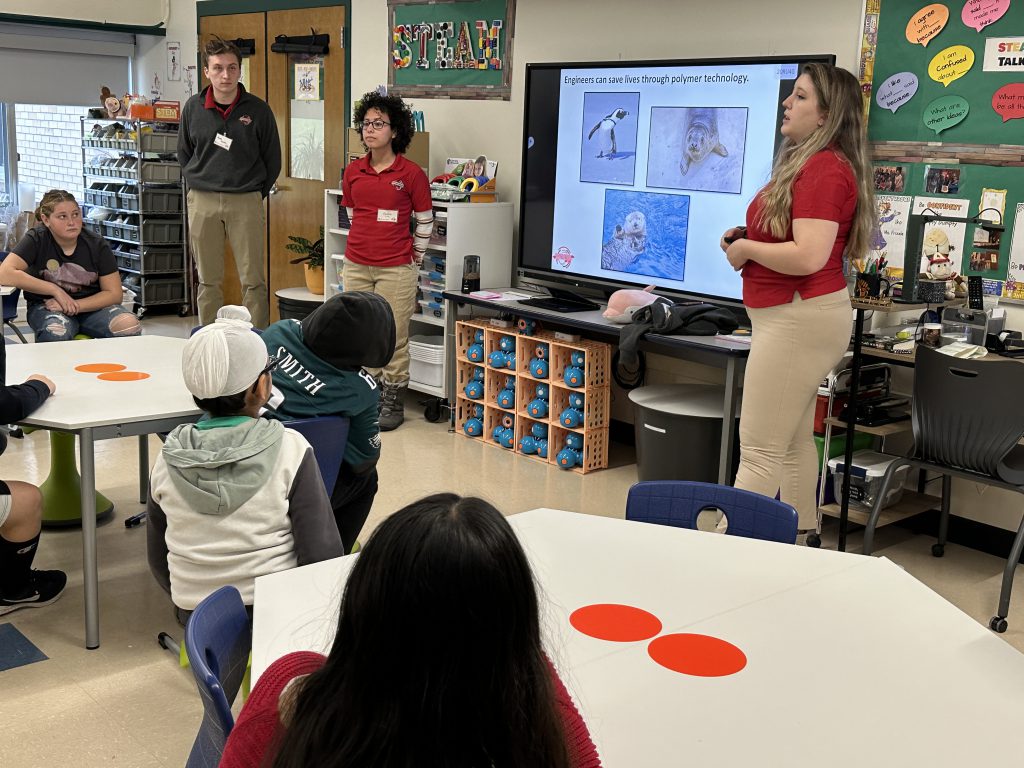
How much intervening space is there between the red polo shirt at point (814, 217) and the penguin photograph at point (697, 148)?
105cm

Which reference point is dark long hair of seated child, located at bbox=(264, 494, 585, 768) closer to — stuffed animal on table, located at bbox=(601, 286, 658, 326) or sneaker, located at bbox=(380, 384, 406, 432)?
stuffed animal on table, located at bbox=(601, 286, 658, 326)

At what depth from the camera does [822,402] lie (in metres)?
4.11

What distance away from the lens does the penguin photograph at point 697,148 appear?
14.9 ft

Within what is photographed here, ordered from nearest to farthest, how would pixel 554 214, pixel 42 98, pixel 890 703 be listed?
pixel 890 703, pixel 554 214, pixel 42 98

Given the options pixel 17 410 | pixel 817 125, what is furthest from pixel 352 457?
pixel 817 125

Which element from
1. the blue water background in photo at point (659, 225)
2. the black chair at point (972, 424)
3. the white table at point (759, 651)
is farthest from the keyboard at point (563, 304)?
the white table at point (759, 651)

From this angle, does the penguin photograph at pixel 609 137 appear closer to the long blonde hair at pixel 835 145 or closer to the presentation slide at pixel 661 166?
the presentation slide at pixel 661 166

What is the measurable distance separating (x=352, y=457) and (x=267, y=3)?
5.26 m

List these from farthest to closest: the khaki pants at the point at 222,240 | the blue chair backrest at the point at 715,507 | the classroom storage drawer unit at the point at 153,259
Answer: the classroom storage drawer unit at the point at 153,259 < the khaki pants at the point at 222,240 < the blue chair backrest at the point at 715,507

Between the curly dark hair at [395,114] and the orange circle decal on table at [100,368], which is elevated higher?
the curly dark hair at [395,114]

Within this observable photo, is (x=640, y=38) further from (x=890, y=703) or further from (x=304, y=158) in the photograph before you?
(x=890, y=703)

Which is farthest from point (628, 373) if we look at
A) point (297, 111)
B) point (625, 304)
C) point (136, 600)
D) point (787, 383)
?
point (297, 111)

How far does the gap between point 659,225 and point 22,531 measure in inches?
116

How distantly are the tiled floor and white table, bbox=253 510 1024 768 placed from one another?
0.12 m
